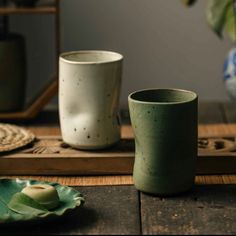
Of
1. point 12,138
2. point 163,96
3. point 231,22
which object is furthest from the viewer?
point 12,138

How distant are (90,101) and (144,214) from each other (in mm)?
248

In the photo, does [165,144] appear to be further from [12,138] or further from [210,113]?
[210,113]

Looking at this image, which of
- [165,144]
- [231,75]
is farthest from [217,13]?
[231,75]

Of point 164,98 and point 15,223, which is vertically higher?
point 164,98

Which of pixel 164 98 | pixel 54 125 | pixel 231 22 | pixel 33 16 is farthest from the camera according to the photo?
pixel 33 16

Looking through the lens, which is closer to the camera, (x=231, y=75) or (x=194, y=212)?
(x=194, y=212)

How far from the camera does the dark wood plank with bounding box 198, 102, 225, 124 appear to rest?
5.24 ft

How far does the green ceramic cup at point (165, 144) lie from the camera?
3.62 ft

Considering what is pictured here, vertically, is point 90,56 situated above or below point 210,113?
above

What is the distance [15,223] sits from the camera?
100 centimetres

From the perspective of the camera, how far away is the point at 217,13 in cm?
94

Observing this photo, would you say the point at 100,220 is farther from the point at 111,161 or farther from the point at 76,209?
the point at 111,161

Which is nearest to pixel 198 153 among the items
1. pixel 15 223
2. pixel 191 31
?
pixel 15 223

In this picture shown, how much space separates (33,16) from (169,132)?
2.51ft
